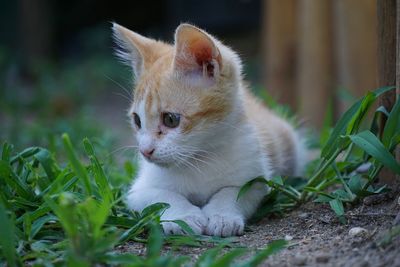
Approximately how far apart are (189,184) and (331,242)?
2.48ft

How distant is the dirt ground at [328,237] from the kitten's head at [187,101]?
0.41 metres

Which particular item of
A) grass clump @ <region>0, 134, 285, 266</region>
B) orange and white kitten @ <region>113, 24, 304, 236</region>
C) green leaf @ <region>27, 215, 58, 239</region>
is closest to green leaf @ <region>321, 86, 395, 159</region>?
orange and white kitten @ <region>113, 24, 304, 236</region>

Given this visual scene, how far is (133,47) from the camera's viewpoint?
2930 millimetres

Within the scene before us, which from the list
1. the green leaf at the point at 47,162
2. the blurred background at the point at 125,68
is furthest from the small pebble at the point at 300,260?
the blurred background at the point at 125,68

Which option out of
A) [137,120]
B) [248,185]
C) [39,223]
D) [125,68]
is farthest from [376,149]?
[125,68]

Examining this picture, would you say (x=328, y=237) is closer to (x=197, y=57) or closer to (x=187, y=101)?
(x=187, y=101)

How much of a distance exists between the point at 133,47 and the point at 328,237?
1.28 meters

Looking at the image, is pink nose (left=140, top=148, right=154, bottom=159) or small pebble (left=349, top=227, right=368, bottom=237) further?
pink nose (left=140, top=148, right=154, bottom=159)

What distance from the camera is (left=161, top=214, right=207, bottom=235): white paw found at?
7.65 feet

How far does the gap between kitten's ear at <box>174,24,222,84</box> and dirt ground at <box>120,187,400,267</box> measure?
0.66 metres

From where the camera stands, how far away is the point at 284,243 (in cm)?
191

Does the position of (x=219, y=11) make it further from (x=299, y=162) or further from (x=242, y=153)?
(x=242, y=153)

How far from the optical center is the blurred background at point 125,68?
4.49 meters

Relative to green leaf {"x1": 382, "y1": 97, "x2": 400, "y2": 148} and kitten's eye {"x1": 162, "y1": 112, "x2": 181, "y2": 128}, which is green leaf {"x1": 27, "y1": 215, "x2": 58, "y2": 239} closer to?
kitten's eye {"x1": 162, "y1": 112, "x2": 181, "y2": 128}
